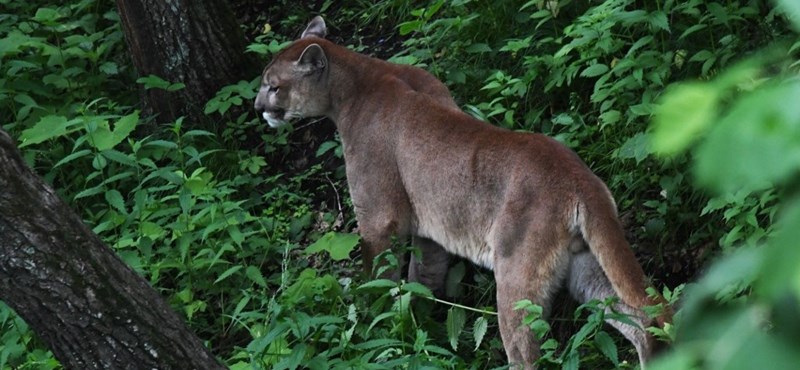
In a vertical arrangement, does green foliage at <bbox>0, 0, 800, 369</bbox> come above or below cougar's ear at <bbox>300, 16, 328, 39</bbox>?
below

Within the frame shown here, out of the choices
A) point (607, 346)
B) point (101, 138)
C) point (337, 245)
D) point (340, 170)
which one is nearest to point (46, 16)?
point (101, 138)

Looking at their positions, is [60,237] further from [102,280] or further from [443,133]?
[443,133]

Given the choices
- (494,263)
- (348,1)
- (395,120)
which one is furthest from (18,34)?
(494,263)

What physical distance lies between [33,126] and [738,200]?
16.2 ft

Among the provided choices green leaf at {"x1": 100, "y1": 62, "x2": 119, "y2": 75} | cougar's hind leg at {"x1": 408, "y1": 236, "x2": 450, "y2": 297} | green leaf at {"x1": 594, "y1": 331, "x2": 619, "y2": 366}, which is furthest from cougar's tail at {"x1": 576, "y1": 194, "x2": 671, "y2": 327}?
green leaf at {"x1": 100, "y1": 62, "x2": 119, "y2": 75}

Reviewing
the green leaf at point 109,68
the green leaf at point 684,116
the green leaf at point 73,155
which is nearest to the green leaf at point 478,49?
the green leaf at point 73,155

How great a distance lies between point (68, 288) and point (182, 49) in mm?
4675

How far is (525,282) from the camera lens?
5.30 metres

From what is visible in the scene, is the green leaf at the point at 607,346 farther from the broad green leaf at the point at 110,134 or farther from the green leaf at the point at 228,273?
the broad green leaf at the point at 110,134

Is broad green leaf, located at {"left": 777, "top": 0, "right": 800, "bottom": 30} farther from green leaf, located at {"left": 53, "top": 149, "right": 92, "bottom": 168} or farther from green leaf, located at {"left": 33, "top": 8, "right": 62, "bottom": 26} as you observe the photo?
green leaf, located at {"left": 33, "top": 8, "right": 62, "bottom": 26}

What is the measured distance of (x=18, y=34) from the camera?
28.2 ft

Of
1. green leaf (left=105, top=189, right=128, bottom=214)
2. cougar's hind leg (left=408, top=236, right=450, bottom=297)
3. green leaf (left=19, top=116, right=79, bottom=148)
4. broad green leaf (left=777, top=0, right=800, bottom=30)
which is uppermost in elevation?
broad green leaf (left=777, top=0, right=800, bottom=30)

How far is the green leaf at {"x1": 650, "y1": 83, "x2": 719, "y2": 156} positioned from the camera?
92cm

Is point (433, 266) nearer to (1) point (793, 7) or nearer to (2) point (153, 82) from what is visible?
(2) point (153, 82)
